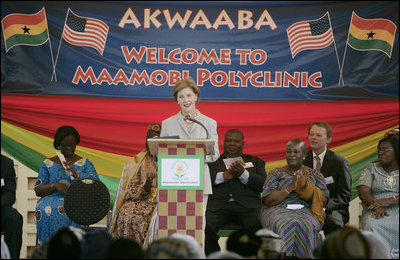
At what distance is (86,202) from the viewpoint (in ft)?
22.0

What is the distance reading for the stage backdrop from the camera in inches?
332

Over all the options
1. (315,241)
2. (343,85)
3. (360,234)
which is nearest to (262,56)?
Result: (343,85)

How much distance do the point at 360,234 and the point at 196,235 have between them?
1814 millimetres

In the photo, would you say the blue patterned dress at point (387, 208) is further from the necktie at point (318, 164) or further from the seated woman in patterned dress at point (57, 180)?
the seated woman in patterned dress at point (57, 180)

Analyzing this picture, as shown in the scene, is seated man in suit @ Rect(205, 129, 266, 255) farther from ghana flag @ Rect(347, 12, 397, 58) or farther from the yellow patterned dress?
ghana flag @ Rect(347, 12, 397, 58)

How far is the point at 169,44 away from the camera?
8.55 metres

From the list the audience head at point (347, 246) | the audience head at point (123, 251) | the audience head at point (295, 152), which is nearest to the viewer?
the audience head at point (123, 251)

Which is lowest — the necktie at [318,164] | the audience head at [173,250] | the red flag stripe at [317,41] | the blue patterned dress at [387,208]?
the audience head at [173,250]

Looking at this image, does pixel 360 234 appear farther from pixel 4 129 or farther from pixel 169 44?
pixel 4 129

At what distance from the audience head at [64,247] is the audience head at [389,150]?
3864mm

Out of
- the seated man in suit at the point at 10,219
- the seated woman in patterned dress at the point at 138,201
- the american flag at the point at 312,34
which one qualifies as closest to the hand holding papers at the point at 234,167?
the seated woman in patterned dress at the point at 138,201

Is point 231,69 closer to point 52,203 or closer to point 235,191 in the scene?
point 235,191

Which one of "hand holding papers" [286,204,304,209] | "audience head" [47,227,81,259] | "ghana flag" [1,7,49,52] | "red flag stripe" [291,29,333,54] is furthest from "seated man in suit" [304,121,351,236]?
→ "ghana flag" [1,7,49,52]

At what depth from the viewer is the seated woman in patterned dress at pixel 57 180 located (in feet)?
23.5
